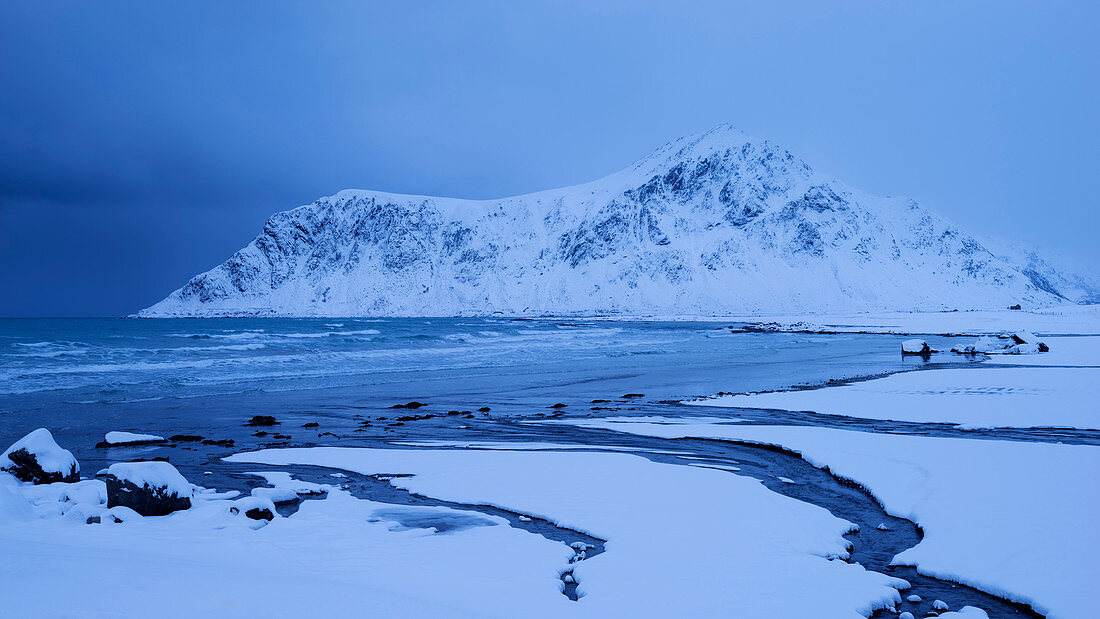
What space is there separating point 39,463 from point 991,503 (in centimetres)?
1231

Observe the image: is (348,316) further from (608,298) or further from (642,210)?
(642,210)

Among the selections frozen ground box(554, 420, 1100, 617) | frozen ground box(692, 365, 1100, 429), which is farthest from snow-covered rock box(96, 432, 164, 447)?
frozen ground box(692, 365, 1100, 429)

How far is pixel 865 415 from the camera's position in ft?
50.2

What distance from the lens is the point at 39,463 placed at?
9.15 m

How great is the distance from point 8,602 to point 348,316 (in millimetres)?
182136

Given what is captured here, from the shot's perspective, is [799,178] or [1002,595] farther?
[799,178]

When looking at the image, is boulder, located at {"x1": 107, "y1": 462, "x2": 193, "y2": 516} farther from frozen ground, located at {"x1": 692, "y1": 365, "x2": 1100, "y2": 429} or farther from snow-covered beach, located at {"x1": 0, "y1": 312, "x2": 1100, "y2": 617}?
frozen ground, located at {"x1": 692, "y1": 365, "x2": 1100, "y2": 429}

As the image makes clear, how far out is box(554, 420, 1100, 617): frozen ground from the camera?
5379mm

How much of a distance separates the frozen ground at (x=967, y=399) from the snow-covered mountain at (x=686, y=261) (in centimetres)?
12967

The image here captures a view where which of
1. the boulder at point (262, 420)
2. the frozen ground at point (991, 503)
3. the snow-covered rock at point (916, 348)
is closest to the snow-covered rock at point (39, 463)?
the boulder at point (262, 420)

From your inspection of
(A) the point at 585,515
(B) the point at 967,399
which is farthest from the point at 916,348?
(A) the point at 585,515

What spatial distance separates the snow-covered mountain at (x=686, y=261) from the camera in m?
158

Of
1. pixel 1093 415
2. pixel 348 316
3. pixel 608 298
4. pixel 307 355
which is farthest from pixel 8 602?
pixel 348 316

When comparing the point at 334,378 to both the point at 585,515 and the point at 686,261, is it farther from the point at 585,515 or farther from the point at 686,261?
the point at 686,261
